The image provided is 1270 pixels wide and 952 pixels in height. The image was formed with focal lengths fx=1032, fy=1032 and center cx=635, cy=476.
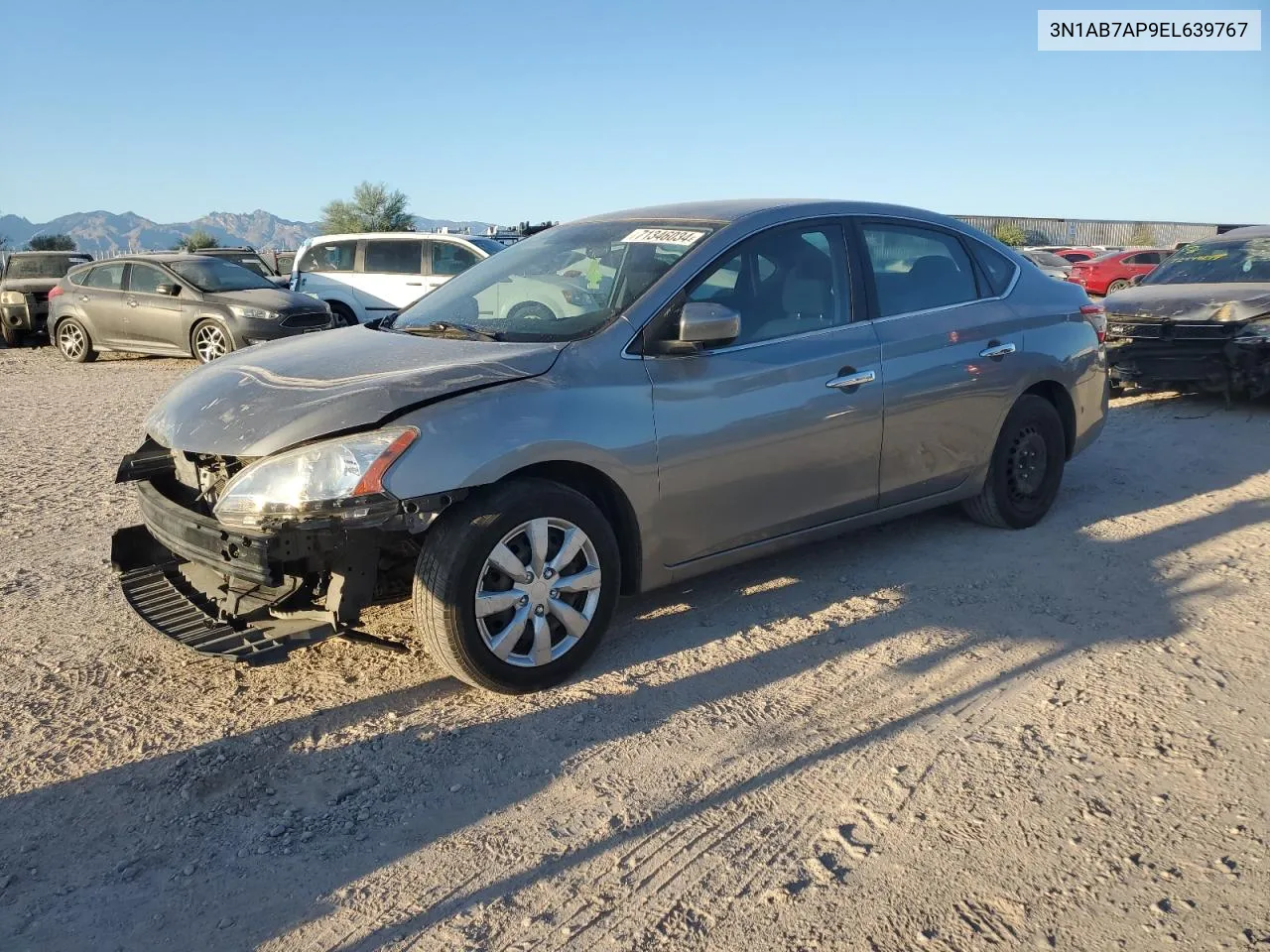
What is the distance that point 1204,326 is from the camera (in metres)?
8.72

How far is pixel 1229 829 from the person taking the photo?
2926 mm

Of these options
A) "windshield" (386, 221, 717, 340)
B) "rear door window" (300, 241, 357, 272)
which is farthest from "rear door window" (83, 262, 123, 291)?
"windshield" (386, 221, 717, 340)

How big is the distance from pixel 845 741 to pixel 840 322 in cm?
206

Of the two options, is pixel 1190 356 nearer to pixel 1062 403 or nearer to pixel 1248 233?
pixel 1248 233

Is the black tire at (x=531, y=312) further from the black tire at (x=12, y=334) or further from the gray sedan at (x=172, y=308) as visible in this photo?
the black tire at (x=12, y=334)

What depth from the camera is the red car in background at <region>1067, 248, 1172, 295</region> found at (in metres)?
26.8

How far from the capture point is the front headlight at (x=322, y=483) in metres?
3.36

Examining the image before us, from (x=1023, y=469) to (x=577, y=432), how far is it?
3.03m

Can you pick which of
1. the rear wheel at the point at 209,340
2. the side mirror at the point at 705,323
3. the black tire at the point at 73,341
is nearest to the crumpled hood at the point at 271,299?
the rear wheel at the point at 209,340

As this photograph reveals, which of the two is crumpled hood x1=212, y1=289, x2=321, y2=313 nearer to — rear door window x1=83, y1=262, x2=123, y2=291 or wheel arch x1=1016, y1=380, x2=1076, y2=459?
rear door window x1=83, y1=262, x2=123, y2=291

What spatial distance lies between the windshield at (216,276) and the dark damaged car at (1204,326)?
34.7ft

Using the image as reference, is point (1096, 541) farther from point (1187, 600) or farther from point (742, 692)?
point (742, 692)

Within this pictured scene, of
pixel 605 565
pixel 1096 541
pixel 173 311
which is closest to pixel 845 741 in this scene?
pixel 605 565

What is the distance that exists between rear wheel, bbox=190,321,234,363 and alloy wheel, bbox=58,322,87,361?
2.40 meters
